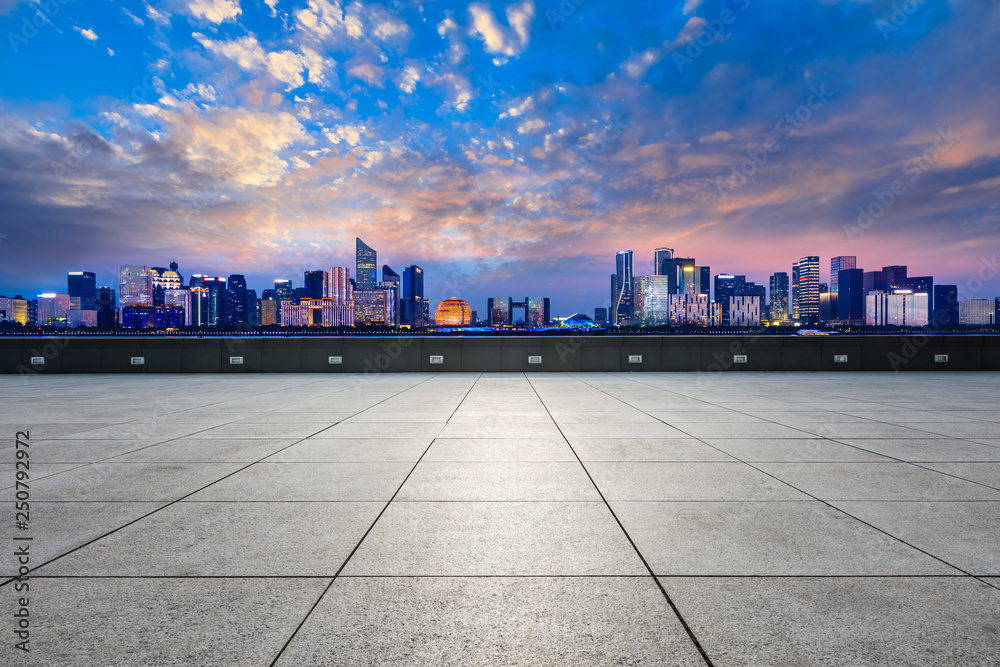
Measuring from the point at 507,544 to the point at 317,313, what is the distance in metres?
Answer: 197

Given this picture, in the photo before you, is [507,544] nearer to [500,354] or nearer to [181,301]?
[500,354]

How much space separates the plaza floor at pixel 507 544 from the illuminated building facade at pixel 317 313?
18509 cm

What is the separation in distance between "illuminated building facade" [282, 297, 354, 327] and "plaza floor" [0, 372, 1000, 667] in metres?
185

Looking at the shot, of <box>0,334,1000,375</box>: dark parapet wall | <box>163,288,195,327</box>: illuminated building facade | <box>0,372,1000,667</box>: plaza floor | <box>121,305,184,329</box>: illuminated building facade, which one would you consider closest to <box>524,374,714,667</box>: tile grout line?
<box>0,372,1000,667</box>: plaza floor

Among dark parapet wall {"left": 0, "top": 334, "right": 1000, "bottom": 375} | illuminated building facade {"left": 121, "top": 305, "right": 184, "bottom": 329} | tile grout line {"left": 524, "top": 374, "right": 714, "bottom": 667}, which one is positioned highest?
illuminated building facade {"left": 121, "top": 305, "right": 184, "bottom": 329}

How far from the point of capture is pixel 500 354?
18.4 m

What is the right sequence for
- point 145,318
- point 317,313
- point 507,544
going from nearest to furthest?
point 507,544
point 145,318
point 317,313

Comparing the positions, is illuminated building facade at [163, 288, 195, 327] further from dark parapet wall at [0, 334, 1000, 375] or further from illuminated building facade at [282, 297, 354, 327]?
dark parapet wall at [0, 334, 1000, 375]

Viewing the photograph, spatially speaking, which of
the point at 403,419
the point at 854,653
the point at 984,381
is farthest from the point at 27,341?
the point at 984,381

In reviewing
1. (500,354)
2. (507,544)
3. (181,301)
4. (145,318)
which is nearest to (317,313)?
(181,301)

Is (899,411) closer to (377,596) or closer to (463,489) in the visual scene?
(463,489)

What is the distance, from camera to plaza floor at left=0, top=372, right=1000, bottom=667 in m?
2.40

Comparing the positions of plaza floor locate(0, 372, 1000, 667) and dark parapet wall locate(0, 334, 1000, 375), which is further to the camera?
dark parapet wall locate(0, 334, 1000, 375)

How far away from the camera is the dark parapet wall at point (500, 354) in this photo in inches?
711
